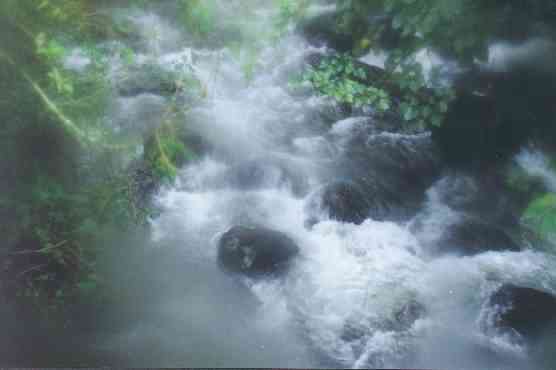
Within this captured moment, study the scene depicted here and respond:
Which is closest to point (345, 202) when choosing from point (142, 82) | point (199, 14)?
point (199, 14)

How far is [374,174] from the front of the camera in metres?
5.37

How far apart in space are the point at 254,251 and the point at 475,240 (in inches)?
100

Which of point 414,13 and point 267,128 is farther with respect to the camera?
point 267,128

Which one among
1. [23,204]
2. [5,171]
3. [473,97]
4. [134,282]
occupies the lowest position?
[134,282]

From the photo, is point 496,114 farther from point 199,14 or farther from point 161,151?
point 161,151

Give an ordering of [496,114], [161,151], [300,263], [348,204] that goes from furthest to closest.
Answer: [496,114]
[348,204]
[300,263]
[161,151]

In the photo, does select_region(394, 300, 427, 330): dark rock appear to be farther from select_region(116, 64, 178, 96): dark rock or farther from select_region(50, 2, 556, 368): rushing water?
select_region(116, 64, 178, 96): dark rock

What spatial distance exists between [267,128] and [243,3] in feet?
5.77

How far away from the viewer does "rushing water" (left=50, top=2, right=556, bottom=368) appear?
3404 millimetres

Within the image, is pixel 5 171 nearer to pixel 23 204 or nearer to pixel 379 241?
pixel 23 204

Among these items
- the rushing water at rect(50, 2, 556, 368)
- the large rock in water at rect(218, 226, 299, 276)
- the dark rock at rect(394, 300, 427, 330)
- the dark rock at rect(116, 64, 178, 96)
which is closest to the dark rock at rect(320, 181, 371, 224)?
the rushing water at rect(50, 2, 556, 368)

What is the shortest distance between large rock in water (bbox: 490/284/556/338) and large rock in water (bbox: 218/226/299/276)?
80.1 inches

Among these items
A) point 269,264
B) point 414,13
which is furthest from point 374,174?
point 414,13

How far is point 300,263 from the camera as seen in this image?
416 cm
